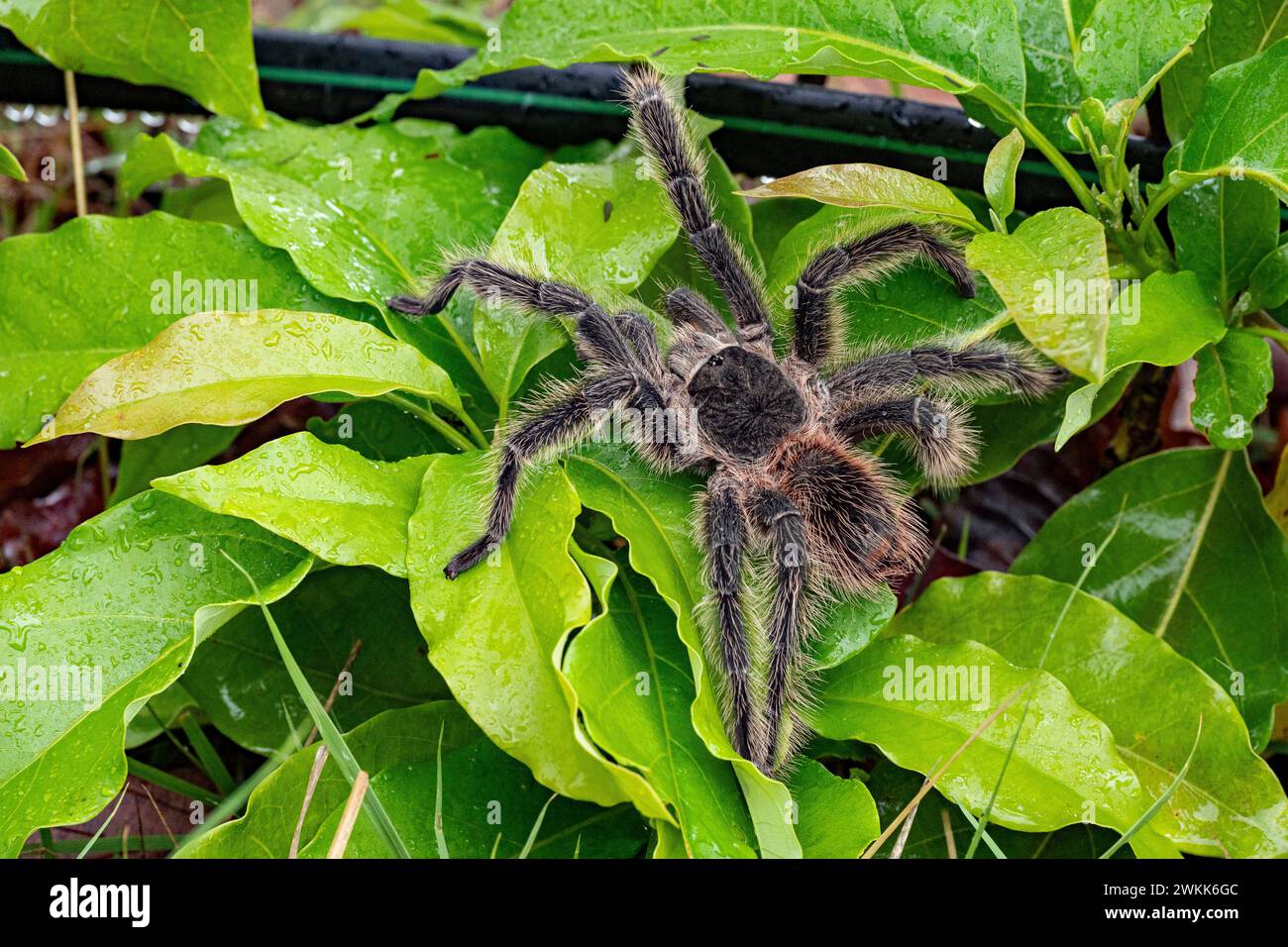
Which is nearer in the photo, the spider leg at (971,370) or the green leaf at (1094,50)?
the green leaf at (1094,50)

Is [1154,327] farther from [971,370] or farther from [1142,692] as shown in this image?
[1142,692]

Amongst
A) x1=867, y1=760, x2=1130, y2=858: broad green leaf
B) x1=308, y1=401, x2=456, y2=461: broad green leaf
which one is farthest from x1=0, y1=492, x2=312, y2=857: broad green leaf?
x1=867, y1=760, x2=1130, y2=858: broad green leaf

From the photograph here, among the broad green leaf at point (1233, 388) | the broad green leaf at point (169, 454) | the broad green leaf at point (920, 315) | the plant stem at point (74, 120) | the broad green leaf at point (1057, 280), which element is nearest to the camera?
the broad green leaf at point (1057, 280)

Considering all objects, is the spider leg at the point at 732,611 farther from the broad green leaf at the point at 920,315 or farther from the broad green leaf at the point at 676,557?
the broad green leaf at the point at 920,315

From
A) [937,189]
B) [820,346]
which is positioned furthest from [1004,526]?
[937,189]

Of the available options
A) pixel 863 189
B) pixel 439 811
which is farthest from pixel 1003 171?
pixel 439 811

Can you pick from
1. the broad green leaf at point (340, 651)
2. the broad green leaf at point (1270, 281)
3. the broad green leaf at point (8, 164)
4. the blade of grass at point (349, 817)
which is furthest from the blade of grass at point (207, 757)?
the broad green leaf at point (1270, 281)
